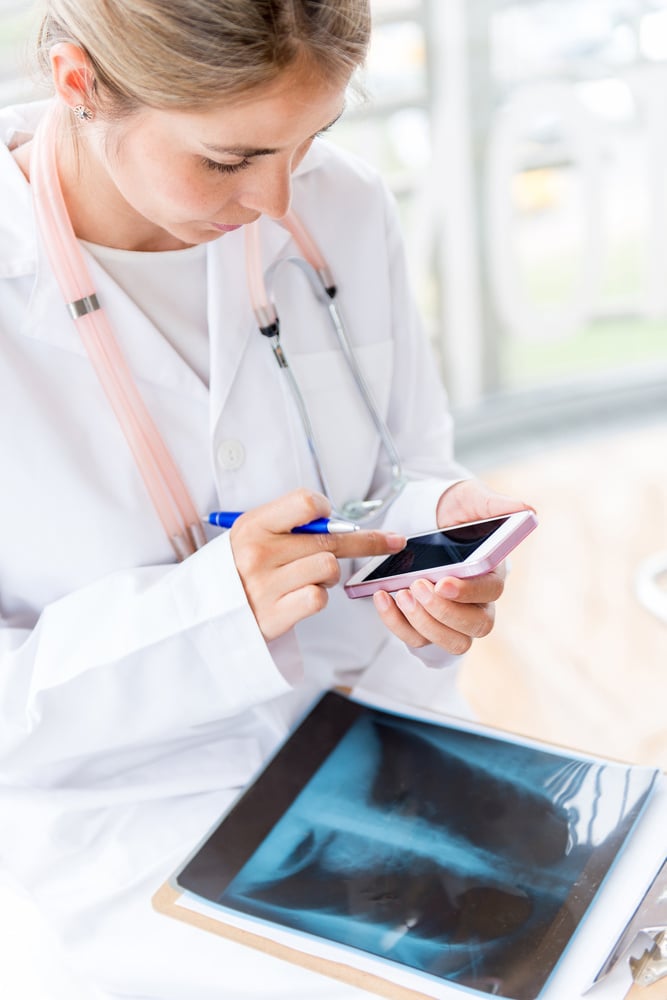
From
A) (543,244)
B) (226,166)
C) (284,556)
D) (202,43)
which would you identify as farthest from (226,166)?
(543,244)

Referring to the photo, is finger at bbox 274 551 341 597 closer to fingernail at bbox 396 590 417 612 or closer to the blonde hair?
fingernail at bbox 396 590 417 612

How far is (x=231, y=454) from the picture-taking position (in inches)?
40.3

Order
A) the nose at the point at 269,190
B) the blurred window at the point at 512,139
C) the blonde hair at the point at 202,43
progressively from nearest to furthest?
the blonde hair at the point at 202,43, the nose at the point at 269,190, the blurred window at the point at 512,139

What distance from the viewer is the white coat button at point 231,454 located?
1.02 m

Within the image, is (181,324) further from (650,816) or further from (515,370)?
(515,370)

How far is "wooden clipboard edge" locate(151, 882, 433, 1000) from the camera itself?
29.6 inches

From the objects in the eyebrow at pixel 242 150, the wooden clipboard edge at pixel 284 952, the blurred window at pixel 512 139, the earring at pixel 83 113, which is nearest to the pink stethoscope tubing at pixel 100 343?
the earring at pixel 83 113

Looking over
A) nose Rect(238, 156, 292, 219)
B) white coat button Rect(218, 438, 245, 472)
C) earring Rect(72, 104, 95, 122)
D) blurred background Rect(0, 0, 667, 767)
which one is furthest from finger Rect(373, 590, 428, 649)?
blurred background Rect(0, 0, 667, 767)

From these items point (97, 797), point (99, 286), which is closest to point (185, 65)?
point (99, 286)

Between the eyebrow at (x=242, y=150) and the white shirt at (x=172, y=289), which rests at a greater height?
the eyebrow at (x=242, y=150)

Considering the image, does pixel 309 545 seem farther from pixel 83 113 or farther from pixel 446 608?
pixel 83 113

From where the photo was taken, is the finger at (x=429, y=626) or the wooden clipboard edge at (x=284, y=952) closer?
the wooden clipboard edge at (x=284, y=952)

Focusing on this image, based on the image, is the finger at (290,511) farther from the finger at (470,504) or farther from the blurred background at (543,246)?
the blurred background at (543,246)

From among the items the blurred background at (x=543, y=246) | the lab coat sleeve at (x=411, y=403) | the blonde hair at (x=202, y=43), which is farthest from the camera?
the blurred background at (x=543, y=246)
